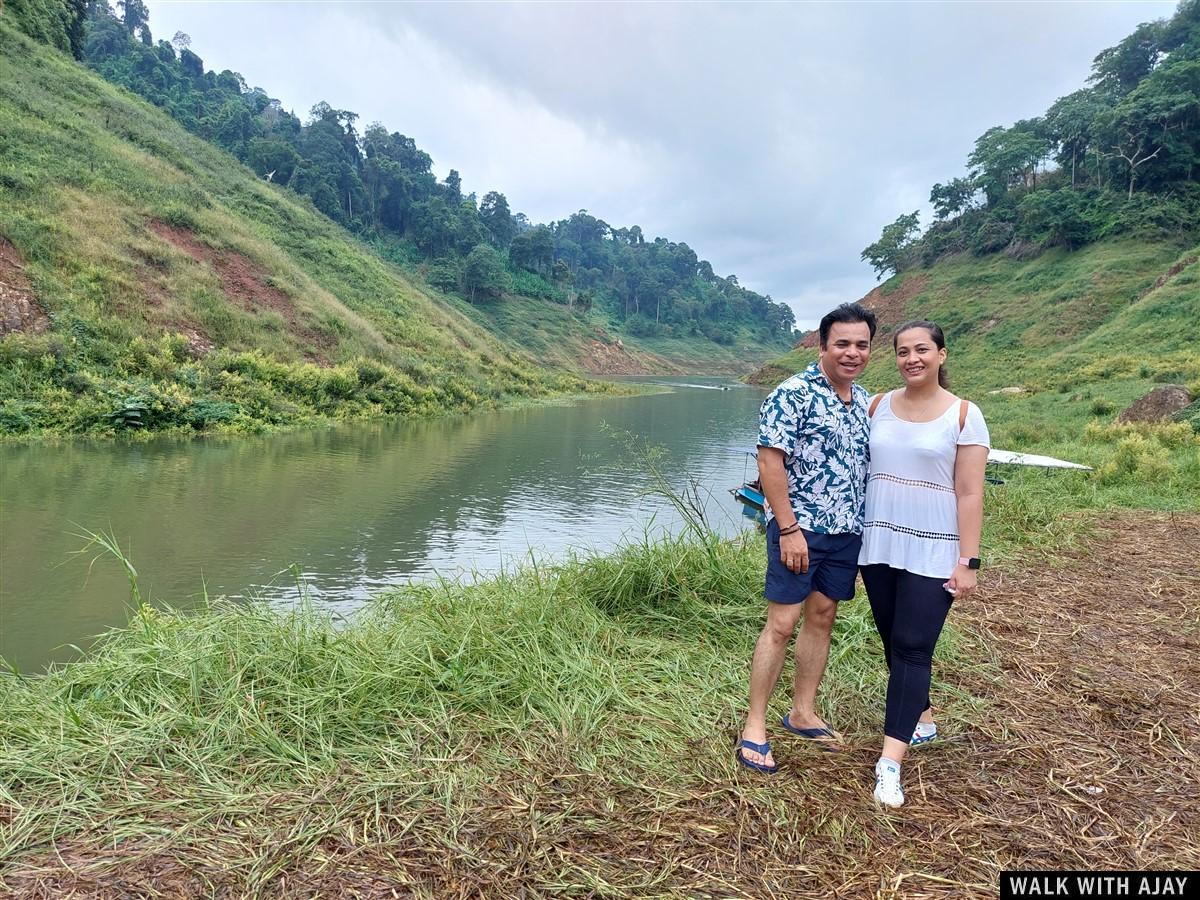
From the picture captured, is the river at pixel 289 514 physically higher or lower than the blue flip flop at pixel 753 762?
lower

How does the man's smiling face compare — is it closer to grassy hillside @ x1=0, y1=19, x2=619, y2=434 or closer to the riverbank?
the riverbank

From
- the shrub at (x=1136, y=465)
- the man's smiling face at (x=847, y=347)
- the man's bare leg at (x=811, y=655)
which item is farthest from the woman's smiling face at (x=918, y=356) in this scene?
the shrub at (x=1136, y=465)

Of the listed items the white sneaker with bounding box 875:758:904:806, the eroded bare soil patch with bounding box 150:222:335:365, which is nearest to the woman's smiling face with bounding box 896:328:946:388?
the white sneaker with bounding box 875:758:904:806

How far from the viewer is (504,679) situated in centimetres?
277

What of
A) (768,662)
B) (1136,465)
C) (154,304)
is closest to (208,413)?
(154,304)

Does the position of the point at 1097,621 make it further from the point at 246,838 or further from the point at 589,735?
the point at 246,838

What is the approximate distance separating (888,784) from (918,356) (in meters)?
1.39

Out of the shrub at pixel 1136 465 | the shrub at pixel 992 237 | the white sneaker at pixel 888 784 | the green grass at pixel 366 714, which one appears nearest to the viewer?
the green grass at pixel 366 714

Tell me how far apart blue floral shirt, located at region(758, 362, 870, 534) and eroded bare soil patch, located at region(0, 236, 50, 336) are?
16.6m

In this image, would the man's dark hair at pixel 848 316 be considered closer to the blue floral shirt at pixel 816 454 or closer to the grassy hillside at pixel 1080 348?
the blue floral shirt at pixel 816 454

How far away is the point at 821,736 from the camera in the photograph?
2.46 m

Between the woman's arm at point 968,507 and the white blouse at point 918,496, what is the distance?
0.02m

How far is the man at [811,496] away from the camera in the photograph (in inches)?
89.4

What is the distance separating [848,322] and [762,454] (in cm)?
56
